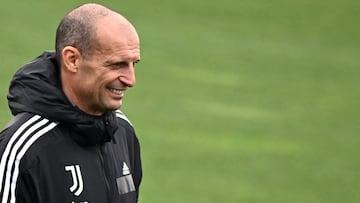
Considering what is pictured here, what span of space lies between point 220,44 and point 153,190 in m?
6.64

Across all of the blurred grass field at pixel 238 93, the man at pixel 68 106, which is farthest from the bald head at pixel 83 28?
the blurred grass field at pixel 238 93

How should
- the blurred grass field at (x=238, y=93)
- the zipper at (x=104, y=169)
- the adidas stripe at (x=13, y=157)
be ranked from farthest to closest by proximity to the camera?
the blurred grass field at (x=238, y=93) → the zipper at (x=104, y=169) → the adidas stripe at (x=13, y=157)

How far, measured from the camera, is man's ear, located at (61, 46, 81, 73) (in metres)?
4.50

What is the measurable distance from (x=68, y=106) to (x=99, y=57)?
9.1 inches

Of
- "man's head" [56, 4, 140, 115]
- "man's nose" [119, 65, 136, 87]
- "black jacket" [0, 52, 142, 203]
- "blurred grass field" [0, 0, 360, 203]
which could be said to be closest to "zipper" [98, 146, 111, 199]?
"black jacket" [0, 52, 142, 203]

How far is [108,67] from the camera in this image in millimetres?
4504

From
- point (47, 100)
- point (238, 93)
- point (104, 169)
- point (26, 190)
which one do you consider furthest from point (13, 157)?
point (238, 93)

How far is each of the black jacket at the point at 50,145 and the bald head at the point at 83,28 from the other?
136 millimetres

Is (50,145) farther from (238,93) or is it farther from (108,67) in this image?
(238,93)

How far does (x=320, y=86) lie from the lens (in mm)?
15844

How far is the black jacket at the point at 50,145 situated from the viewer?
446cm

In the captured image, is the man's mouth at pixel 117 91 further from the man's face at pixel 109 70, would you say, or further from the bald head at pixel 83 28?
the bald head at pixel 83 28

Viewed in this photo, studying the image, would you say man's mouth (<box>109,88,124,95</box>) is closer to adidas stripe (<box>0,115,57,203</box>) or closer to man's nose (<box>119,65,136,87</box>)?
man's nose (<box>119,65,136,87</box>)

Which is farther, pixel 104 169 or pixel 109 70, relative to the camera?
pixel 104 169
